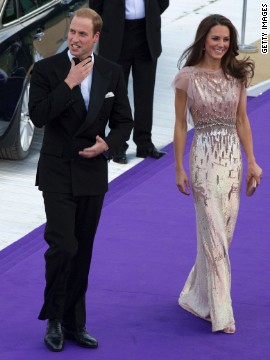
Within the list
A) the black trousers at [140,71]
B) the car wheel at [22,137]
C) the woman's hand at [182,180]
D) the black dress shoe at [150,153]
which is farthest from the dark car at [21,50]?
the woman's hand at [182,180]

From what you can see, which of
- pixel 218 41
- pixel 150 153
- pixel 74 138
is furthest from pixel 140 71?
pixel 74 138

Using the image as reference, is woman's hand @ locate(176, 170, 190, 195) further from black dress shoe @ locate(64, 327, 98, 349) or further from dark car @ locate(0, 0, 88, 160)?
dark car @ locate(0, 0, 88, 160)

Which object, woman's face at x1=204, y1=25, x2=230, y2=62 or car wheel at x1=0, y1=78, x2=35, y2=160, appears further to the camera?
car wheel at x1=0, y1=78, x2=35, y2=160

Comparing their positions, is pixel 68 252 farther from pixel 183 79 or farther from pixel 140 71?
pixel 140 71

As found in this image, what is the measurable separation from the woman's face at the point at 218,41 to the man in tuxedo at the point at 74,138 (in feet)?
2.07

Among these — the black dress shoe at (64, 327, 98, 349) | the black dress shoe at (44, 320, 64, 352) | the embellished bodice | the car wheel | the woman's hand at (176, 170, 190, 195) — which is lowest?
the car wheel

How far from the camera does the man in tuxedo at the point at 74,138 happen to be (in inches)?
283

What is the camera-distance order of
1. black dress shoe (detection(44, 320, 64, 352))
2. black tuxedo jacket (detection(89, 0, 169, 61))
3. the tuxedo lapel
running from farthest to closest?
black tuxedo jacket (detection(89, 0, 169, 61)), black dress shoe (detection(44, 320, 64, 352)), the tuxedo lapel

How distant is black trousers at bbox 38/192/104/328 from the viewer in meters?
7.31

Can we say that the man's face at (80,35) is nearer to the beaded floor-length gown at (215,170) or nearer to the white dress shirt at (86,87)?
the white dress shirt at (86,87)

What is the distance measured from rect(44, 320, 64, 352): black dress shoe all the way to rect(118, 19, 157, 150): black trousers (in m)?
4.33

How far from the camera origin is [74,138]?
7.29 m

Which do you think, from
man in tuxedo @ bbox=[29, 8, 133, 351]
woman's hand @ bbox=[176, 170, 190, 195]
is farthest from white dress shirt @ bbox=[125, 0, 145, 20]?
man in tuxedo @ bbox=[29, 8, 133, 351]

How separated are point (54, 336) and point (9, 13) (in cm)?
460
